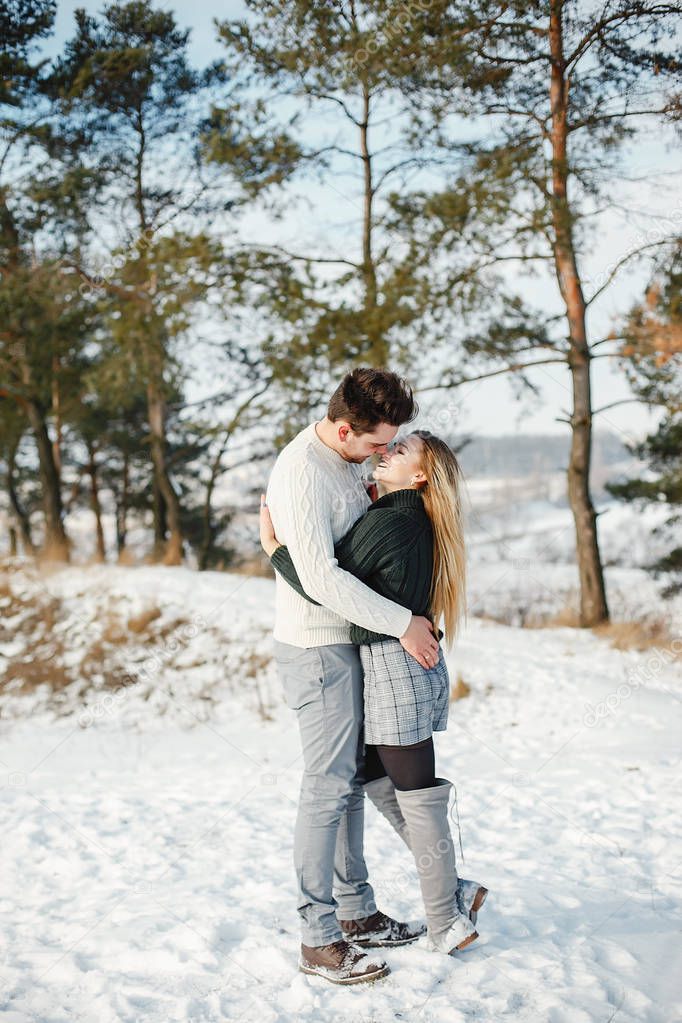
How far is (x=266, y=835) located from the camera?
4.08 meters

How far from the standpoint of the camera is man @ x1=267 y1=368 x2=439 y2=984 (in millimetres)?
2492

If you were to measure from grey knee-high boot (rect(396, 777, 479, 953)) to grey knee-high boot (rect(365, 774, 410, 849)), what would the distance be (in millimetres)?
131

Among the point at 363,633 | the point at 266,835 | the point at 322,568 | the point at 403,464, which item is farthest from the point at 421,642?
the point at 266,835

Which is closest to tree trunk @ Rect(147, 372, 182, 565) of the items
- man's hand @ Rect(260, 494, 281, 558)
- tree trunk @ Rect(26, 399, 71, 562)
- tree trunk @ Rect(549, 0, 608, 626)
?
tree trunk @ Rect(26, 399, 71, 562)

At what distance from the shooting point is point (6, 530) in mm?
23047

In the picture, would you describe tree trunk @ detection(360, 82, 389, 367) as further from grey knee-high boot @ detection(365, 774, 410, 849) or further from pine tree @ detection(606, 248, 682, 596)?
grey knee-high boot @ detection(365, 774, 410, 849)

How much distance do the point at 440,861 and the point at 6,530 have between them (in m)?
22.4

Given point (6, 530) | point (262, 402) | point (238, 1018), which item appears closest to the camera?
point (238, 1018)

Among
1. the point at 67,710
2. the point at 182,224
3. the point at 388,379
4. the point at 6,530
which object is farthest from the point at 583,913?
the point at 6,530

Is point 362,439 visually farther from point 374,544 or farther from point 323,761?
point 323,761

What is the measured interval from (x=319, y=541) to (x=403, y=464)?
1.28ft

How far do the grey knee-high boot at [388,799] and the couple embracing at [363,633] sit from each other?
9 centimetres

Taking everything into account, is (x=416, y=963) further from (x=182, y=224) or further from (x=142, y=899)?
(x=182, y=224)

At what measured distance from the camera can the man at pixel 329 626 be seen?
2492 mm
